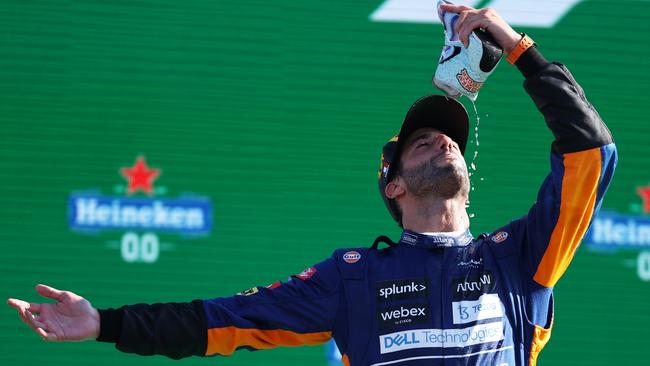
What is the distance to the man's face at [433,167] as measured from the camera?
10.6 ft

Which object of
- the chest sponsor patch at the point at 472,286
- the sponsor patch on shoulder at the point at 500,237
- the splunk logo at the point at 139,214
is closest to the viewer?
the chest sponsor patch at the point at 472,286

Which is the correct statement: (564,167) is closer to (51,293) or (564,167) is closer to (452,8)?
(452,8)

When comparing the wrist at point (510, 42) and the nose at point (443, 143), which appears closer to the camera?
the wrist at point (510, 42)

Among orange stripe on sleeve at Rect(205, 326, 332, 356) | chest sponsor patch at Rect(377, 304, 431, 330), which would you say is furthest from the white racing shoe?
orange stripe on sleeve at Rect(205, 326, 332, 356)

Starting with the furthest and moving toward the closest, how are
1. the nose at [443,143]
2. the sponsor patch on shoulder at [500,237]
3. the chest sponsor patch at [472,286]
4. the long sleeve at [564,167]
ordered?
the nose at [443,143], the sponsor patch on shoulder at [500,237], the chest sponsor patch at [472,286], the long sleeve at [564,167]

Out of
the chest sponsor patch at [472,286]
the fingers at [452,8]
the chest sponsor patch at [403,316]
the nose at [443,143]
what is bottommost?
the chest sponsor patch at [403,316]

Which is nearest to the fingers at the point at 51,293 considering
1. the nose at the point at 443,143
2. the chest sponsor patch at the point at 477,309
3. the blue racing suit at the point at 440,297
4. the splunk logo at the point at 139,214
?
the blue racing suit at the point at 440,297

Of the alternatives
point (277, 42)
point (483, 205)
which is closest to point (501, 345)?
point (483, 205)

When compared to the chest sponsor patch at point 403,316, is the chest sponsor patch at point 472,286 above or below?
above

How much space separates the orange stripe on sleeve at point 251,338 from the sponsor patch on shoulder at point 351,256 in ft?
0.70

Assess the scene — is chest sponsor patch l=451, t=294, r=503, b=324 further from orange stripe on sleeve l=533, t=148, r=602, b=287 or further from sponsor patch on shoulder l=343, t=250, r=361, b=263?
sponsor patch on shoulder l=343, t=250, r=361, b=263

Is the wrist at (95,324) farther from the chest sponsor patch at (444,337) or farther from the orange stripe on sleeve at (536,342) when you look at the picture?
the orange stripe on sleeve at (536,342)

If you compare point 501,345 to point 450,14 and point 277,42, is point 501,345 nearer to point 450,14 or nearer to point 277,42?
point 450,14

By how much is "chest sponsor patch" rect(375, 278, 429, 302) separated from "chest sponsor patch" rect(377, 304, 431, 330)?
0.03m
